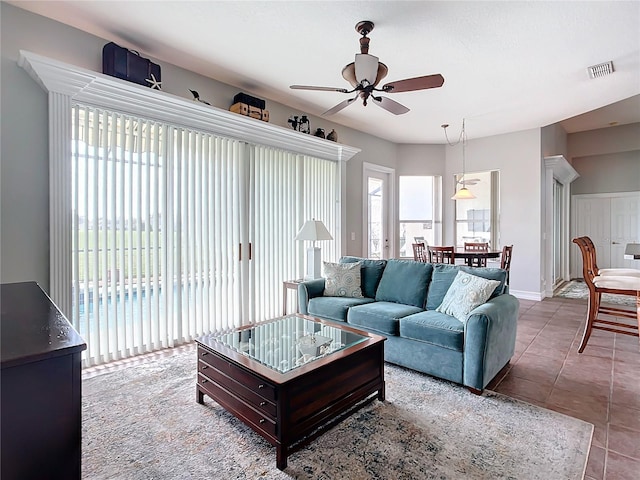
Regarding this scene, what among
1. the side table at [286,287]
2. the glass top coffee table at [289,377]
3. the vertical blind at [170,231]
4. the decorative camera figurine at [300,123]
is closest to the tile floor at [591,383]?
the glass top coffee table at [289,377]

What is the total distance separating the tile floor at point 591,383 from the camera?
1.89 metres

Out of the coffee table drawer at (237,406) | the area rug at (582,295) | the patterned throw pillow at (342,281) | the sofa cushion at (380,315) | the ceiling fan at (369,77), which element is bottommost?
the area rug at (582,295)

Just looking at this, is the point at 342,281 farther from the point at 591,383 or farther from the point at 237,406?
the point at 591,383

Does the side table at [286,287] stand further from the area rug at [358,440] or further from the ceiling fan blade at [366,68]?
the ceiling fan blade at [366,68]

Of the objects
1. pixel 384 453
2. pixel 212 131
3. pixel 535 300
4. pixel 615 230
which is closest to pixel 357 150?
pixel 212 131

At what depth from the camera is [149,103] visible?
3129 mm

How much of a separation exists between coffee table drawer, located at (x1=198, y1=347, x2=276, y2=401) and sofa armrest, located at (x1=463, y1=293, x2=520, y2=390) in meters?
1.52

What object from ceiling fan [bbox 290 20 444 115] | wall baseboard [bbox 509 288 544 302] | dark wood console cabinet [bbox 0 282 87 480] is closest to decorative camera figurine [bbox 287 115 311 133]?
ceiling fan [bbox 290 20 444 115]

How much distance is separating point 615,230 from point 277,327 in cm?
865

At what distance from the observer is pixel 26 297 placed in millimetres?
1655

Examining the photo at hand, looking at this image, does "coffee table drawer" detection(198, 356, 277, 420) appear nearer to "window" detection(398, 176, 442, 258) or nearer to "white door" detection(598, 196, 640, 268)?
"window" detection(398, 176, 442, 258)

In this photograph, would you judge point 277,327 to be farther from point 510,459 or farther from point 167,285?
point 510,459

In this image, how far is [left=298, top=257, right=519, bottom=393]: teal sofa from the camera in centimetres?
251

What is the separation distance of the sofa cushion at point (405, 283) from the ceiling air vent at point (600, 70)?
8.75 ft
